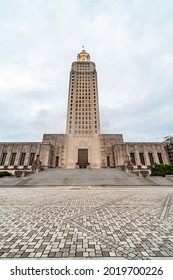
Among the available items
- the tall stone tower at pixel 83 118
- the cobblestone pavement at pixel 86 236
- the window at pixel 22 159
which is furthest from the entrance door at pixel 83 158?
the cobblestone pavement at pixel 86 236

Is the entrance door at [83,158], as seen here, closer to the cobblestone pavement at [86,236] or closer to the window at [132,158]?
the window at [132,158]

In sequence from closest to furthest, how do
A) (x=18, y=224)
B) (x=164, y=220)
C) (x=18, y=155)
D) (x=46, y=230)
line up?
(x=46, y=230) → (x=18, y=224) → (x=164, y=220) → (x=18, y=155)

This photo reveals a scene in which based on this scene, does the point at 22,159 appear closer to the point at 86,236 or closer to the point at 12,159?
the point at 12,159

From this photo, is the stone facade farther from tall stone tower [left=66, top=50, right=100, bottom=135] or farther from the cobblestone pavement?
the cobblestone pavement

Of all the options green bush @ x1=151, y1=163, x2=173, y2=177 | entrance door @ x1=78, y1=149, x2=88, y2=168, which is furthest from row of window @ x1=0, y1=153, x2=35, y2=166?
green bush @ x1=151, y1=163, x2=173, y2=177

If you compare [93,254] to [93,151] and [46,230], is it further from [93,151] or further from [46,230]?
[93,151]


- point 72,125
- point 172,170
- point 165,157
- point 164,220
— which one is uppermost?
point 72,125

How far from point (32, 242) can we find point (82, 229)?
1318 mm

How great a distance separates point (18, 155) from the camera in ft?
132

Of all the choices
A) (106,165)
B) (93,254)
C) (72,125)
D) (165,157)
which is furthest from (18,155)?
(165,157)

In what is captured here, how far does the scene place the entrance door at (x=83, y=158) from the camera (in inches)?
1597

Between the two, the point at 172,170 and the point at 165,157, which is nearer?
the point at 172,170

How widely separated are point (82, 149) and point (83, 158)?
10.6ft

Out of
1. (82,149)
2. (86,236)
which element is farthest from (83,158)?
(86,236)
